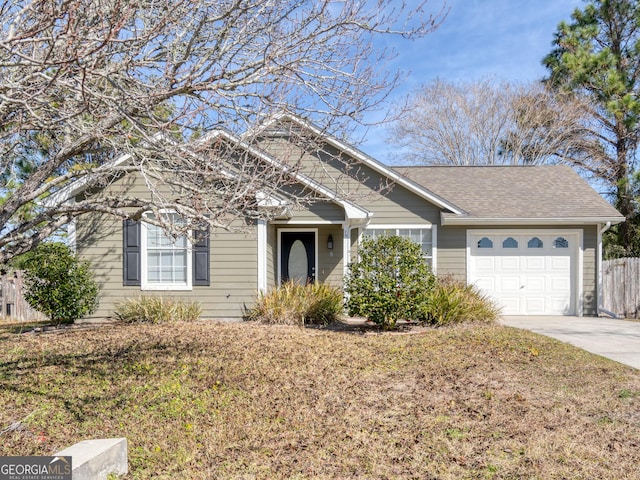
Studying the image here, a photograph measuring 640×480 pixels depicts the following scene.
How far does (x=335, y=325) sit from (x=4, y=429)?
7011 mm

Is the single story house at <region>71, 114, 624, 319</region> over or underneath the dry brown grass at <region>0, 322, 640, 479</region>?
over

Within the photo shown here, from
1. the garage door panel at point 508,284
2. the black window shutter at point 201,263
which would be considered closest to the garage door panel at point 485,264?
the garage door panel at point 508,284

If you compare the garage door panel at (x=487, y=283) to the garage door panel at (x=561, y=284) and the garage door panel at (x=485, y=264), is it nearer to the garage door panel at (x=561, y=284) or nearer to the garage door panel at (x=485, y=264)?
the garage door panel at (x=485, y=264)

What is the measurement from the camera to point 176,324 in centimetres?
1003

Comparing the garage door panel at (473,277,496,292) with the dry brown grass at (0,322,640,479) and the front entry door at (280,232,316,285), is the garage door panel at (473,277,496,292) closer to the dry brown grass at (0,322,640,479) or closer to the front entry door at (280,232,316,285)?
the front entry door at (280,232,316,285)

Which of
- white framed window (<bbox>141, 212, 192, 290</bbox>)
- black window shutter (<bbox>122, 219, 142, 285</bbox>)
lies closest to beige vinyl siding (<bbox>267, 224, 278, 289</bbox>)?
white framed window (<bbox>141, 212, 192, 290</bbox>)

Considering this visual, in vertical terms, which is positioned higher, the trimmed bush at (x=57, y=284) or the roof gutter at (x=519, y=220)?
the roof gutter at (x=519, y=220)

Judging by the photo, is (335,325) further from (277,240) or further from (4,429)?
(4,429)

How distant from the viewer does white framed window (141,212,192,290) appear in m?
11.5

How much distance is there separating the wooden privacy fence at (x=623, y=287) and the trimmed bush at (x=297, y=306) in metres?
9.19

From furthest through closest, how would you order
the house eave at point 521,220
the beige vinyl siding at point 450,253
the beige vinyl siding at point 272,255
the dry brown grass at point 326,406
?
the beige vinyl siding at point 450,253 → the house eave at point 521,220 → the beige vinyl siding at point 272,255 → the dry brown grass at point 326,406

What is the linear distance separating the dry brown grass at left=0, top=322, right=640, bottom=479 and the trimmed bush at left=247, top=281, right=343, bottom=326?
182 centimetres

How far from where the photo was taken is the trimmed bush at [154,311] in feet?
34.9

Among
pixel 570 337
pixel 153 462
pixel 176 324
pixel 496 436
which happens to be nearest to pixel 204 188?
pixel 153 462
